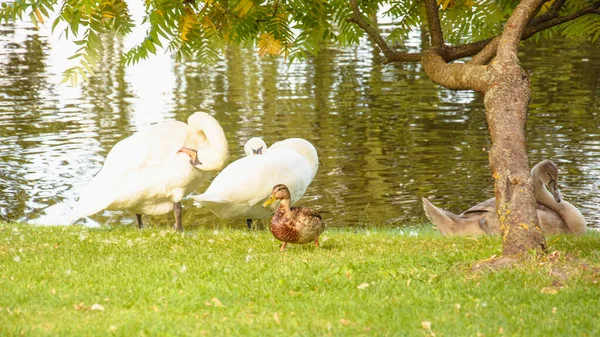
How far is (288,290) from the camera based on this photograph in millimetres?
6926

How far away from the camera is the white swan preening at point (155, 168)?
1009 cm

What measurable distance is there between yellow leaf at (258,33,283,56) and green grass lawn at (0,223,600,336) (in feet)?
5.94

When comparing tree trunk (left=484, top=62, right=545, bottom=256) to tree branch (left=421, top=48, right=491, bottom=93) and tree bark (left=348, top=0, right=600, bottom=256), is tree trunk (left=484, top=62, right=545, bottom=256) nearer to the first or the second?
tree bark (left=348, top=0, right=600, bottom=256)

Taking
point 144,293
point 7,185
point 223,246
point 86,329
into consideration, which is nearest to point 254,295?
point 144,293

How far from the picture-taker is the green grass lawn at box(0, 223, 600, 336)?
5.98 m

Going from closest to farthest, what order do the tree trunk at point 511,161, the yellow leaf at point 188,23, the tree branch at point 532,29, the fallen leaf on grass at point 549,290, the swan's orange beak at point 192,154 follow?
1. the fallen leaf on grass at point 549,290
2. the tree trunk at point 511,161
3. the yellow leaf at point 188,23
4. the tree branch at point 532,29
5. the swan's orange beak at point 192,154

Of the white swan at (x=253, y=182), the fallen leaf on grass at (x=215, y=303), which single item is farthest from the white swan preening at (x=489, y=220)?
the fallen leaf on grass at (x=215, y=303)

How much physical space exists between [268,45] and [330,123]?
13419 mm

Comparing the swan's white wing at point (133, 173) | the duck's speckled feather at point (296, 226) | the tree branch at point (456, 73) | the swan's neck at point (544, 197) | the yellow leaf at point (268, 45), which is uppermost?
the yellow leaf at point (268, 45)

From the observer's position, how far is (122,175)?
10109mm

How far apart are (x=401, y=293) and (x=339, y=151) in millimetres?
12010

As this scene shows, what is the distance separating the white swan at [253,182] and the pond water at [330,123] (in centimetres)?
283

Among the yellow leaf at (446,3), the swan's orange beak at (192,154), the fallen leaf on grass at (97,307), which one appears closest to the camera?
the fallen leaf on grass at (97,307)

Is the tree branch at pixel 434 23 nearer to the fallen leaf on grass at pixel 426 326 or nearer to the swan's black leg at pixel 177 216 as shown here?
the swan's black leg at pixel 177 216
